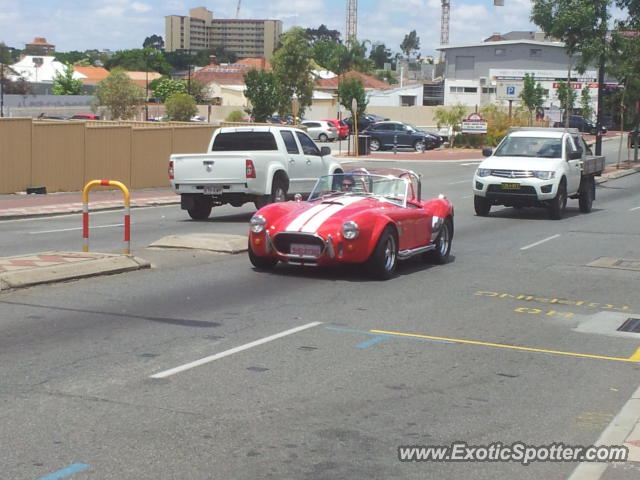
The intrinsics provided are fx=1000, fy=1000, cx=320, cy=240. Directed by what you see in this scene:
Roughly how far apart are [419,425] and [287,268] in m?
7.26

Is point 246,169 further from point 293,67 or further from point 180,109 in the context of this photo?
point 180,109

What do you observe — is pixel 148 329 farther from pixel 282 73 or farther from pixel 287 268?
pixel 282 73

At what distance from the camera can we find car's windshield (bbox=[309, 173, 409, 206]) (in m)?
14.1

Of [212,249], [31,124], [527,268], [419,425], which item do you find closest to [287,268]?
[212,249]

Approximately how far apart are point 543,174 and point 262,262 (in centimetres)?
1106

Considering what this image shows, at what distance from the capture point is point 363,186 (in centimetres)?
1419

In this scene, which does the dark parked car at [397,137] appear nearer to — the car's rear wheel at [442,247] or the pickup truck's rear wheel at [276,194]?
the pickup truck's rear wheel at [276,194]

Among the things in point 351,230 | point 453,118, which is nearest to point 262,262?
point 351,230

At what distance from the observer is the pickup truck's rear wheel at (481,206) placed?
78.2 ft

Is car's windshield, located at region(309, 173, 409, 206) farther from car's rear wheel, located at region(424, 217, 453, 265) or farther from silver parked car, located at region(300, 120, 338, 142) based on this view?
silver parked car, located at region(300, 120, 338, 142)

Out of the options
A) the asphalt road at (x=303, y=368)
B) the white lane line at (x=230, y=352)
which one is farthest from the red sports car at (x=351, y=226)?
the white lane line at (x=230, y=352)

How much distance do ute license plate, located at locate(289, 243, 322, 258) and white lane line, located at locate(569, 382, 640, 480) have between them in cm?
547

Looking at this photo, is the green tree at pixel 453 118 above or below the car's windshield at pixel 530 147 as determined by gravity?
above

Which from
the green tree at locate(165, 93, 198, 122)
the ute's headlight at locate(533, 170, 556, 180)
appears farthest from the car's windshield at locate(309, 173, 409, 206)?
the green tree at locate(165, 93, 198, 122)
